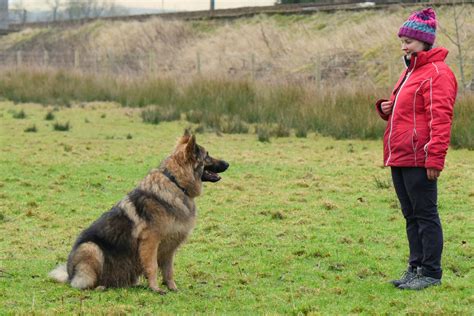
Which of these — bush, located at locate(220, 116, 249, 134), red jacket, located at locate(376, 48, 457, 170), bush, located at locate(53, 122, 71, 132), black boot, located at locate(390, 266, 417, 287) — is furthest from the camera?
bush, located at locate(220, 116, 249, 134)

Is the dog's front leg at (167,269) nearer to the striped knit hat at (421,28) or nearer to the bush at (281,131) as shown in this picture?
the striped knit hat at (421,28)

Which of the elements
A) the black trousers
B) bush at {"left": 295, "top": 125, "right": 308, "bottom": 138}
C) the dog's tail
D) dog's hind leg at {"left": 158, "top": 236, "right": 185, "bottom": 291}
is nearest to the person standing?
the black trousers

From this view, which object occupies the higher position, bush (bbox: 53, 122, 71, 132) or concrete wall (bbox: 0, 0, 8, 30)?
concrete wall (bbox: 0, 0, 8, 30)

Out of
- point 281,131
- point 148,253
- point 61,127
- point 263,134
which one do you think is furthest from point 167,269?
point 61,127

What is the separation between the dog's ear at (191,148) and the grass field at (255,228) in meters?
1.08

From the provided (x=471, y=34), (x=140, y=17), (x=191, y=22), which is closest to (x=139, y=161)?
(x=471, y=34)

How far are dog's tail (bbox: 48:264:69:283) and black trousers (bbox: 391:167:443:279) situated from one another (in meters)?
2.74

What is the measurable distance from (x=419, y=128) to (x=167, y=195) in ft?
6.74

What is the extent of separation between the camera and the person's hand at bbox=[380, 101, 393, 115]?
6794 millimetres

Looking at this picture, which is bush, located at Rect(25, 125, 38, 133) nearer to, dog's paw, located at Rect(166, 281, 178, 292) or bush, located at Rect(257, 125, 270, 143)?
bush, located at Rect(257, 125, 270, 143)

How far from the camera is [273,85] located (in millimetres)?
22438

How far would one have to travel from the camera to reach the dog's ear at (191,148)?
696 centimetres

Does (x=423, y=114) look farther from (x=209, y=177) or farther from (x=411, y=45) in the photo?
(x=209, y=177)

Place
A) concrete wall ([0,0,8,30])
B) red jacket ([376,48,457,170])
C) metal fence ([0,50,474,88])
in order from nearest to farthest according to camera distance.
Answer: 1. red jacket ([376,48,457,170])
2. metal fence ([0,50,474,88])
3. concrete wall ([0,0,8,30])
